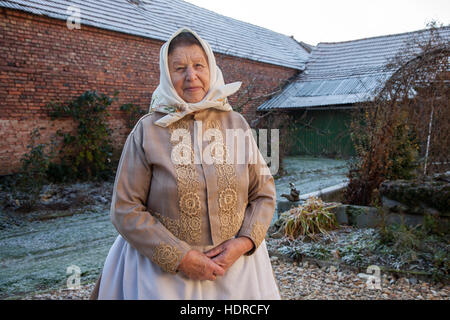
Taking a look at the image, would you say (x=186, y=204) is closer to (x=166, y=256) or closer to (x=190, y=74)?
(x=166, y=256)

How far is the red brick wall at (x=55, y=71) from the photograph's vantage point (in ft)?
28.1

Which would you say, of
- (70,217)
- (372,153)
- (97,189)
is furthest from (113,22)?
(372,153)

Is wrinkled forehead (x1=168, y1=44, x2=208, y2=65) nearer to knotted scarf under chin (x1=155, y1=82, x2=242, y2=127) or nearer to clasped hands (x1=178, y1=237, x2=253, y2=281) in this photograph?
knotted scarf under chin (x1=155, y1=82, x2=242, y2=127)

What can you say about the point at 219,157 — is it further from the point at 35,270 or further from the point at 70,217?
the point at 70,217

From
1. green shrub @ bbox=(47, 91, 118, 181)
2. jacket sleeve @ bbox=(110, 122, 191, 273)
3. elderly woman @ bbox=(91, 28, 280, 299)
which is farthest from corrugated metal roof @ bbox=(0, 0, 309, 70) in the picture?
jacket sleeve @ bbox=(110, 122, 191, 273)

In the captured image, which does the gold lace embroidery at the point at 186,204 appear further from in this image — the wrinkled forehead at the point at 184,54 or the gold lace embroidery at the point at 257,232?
the wrinkled forehead at the point at 184,54

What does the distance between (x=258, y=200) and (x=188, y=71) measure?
75 centimetres

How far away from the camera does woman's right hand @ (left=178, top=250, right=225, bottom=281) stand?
1.64m

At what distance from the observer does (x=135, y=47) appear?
1153 centimetres

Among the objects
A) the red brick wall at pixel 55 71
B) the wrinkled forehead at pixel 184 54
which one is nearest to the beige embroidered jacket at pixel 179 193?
the wrinkled forehead at pixel 184 54

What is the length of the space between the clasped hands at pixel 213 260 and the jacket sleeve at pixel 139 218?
44 millimetres

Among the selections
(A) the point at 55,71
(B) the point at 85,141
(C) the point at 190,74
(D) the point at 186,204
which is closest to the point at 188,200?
(D) the point at 186,204

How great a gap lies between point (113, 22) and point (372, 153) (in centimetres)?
869
